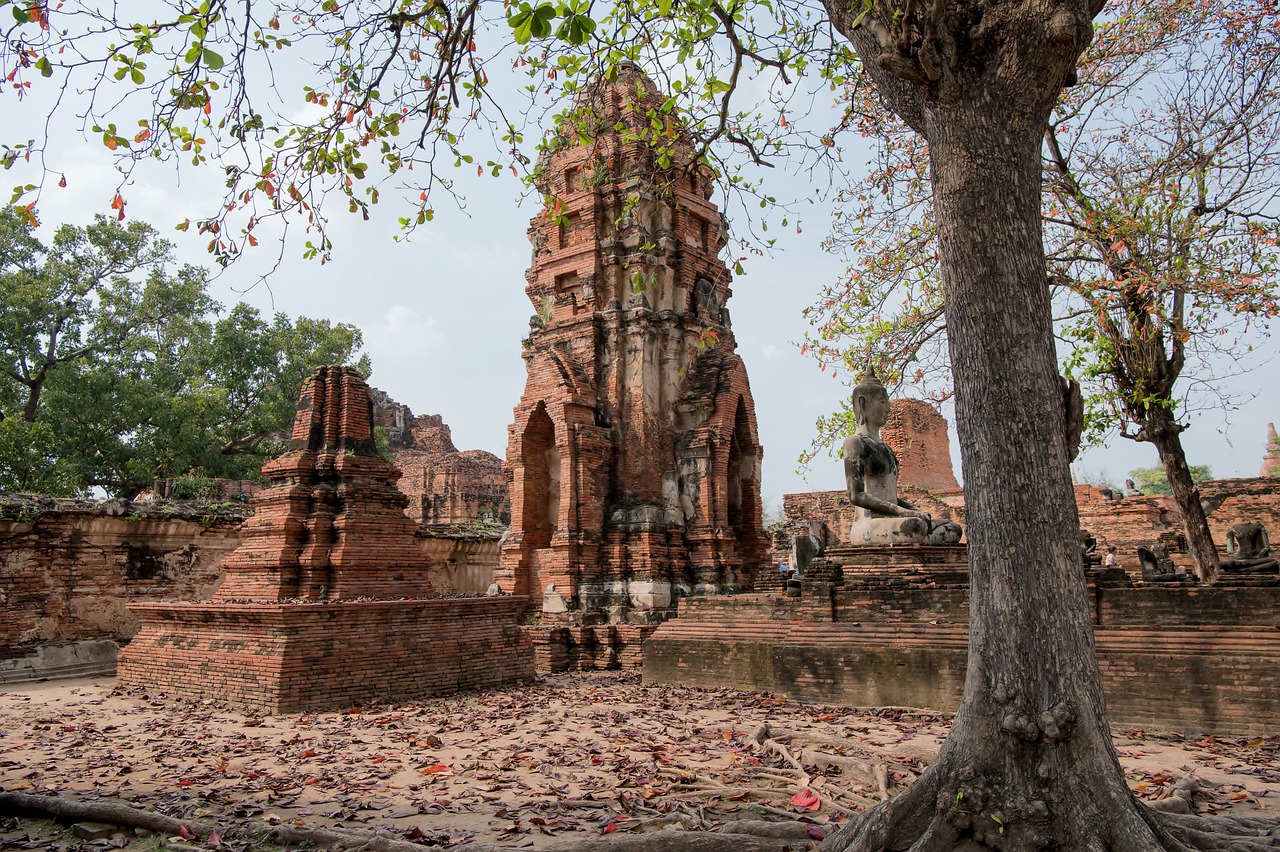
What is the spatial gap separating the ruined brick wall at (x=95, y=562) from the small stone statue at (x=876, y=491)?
10.0m

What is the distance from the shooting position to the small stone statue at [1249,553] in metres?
8.20

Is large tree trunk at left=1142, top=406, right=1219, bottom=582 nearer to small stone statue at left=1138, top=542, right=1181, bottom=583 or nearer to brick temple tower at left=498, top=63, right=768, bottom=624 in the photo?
small stone statue at left=1138, top=542, right=1181, bottom=583

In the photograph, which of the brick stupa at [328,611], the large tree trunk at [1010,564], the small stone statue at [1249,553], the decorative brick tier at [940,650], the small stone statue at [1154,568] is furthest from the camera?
the brick stupa at [328,611]

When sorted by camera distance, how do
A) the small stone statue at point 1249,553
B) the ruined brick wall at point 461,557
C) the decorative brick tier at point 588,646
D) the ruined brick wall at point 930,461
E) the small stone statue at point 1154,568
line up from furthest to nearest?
the ruined brick wall at point 930,461 → the ruined brick wall at point 461,557 → the decorative brick tier at point 588,646 → the small stone statue at point 1154,568 → the small stone statue at point 1249,553

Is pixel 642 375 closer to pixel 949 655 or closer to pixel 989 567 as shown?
pixel 949 655

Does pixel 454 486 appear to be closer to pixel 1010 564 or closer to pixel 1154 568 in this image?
pixel 1154 568

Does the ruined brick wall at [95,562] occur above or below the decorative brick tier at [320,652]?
above

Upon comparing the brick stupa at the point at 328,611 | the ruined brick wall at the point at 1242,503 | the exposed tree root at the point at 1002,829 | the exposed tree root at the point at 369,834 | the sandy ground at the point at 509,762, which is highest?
the ruined brick wall at the point at 1242,503

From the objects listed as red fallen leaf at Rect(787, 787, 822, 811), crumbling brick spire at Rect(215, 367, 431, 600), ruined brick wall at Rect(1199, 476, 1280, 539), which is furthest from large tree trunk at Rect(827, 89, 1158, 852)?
ruined brick wall at Rect(1199, 476, 1280, 539)

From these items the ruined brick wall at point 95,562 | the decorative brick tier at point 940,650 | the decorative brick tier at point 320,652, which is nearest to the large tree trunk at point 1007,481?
the decorative brick tier at point 940,650

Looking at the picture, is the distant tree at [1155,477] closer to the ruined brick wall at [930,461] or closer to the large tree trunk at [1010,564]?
the ruined brick wall at [930,461]

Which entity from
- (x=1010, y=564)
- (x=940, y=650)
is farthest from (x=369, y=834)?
(x=940, y=650)

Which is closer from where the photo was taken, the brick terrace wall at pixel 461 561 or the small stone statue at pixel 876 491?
the small stone statue at pixel 876 491

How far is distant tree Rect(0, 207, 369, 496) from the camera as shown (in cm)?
1880
